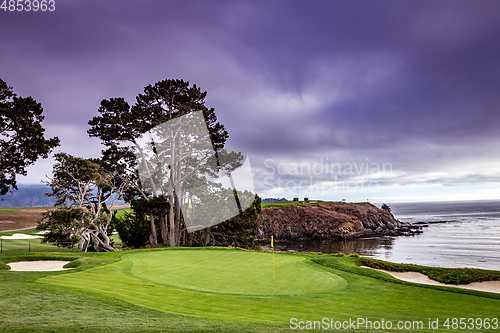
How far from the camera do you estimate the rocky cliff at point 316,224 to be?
53500mm

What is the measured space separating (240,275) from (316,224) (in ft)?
157

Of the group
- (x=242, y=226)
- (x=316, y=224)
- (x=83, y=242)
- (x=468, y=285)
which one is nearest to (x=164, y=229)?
(x=83, y=242)

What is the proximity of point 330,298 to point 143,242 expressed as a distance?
24.3 metres

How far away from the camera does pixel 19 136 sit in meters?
22.4

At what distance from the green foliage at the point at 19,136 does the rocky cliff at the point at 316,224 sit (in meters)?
37.5

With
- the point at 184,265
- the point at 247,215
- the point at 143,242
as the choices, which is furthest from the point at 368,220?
the point at 184,265

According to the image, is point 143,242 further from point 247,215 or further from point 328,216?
point 328,216

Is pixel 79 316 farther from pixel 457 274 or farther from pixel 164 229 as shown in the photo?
pixel 164 229

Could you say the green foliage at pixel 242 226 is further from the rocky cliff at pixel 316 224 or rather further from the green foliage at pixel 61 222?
the rocky cliff at pixel 316 224

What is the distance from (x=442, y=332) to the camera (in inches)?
213

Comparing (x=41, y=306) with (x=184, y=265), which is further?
(x=184, y=265)

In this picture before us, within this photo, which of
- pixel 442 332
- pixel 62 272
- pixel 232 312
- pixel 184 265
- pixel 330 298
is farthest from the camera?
pixel 184 265

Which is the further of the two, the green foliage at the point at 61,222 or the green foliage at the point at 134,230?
the green foliage at the point at 134,230

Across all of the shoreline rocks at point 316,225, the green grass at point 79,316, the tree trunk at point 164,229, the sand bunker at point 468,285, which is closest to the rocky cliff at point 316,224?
the shoreline rocks at point 316,225
